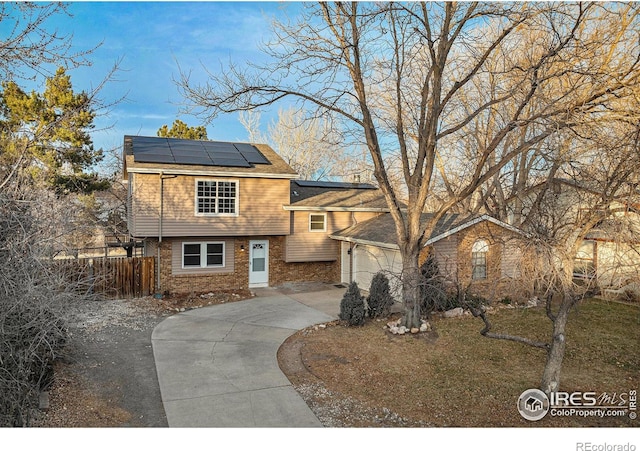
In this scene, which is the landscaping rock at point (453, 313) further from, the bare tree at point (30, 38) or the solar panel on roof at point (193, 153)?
the bare tree at point (30, 38)

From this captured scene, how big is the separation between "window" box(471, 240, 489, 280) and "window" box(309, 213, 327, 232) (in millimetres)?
5852

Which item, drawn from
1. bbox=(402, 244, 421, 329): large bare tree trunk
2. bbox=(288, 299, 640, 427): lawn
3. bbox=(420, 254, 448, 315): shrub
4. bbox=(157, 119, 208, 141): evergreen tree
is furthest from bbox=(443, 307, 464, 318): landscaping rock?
bbox=(157, 119, 208, 141): evergreen tree

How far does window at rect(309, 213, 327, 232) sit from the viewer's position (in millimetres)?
16016

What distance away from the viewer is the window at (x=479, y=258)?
13.4 m

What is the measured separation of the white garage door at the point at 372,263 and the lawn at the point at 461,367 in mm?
3014

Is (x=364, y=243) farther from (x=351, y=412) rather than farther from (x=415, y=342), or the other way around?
(x=351, y=412)

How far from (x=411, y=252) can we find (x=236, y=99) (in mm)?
5457

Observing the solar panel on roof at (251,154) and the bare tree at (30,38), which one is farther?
the solar panel on roof at (251,154)

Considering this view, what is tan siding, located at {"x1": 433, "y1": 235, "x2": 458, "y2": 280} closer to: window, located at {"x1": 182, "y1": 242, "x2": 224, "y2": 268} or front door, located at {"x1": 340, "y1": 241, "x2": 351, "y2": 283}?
front door, located at {"x1": 340, "y1": 241, "x2": 351, "y2": 283}

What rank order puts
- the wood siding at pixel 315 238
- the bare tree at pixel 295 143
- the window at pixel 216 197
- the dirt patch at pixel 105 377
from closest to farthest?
1. the dirt patch at pixel 105 377
2. the window at pixel 216 197
3. the wood siding at pixel 315 238
4. the bare tree at pixel 295 143

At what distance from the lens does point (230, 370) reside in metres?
6.98

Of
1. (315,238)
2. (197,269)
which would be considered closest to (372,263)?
(315,238)

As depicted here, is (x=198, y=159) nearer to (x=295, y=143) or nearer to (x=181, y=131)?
(x=181, y=131)

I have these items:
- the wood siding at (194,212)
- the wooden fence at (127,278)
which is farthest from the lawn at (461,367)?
the wooden fence at (127,278)
